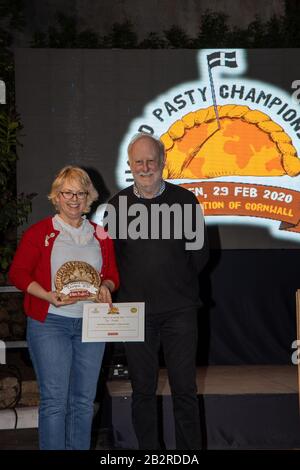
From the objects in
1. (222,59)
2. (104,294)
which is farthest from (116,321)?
(222,59)

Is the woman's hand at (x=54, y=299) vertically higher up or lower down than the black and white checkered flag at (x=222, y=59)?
lower down

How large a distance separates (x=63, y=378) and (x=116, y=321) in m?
0.31

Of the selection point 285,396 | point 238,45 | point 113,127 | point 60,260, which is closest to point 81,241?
point 60,260

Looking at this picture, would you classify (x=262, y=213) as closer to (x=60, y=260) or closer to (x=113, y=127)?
(x=113, y=127)

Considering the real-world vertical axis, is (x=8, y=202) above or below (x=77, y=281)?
above

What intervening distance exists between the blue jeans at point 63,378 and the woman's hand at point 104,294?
13 cm

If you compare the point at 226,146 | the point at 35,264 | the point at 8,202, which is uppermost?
the point at 226,146

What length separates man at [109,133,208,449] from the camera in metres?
3.19

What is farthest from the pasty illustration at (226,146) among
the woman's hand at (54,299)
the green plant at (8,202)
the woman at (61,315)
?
the woman's hand at (54,299)

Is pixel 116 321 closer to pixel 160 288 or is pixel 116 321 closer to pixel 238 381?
pixel 160 288

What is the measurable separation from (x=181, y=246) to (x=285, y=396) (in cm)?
144

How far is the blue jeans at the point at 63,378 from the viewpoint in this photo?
3064mm

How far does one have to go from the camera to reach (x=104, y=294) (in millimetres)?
3170

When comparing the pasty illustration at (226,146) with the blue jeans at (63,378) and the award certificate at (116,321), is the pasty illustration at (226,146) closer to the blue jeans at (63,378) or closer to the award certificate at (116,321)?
the award certificate at (116,321)
